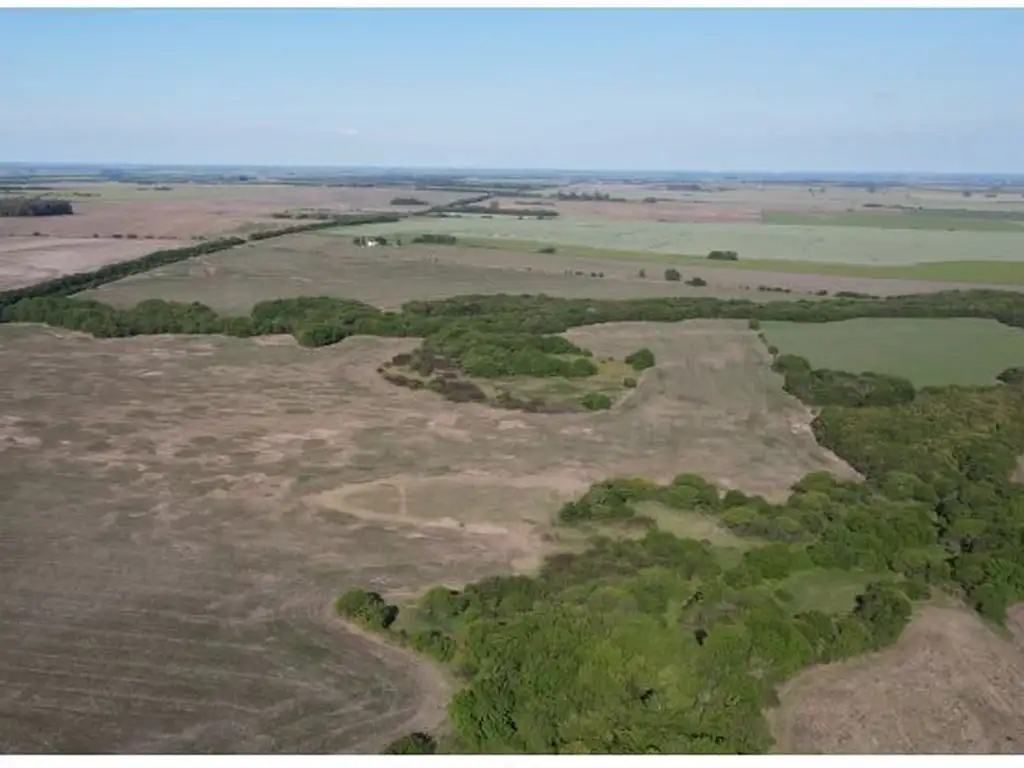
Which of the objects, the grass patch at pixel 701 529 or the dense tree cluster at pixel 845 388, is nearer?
the grass patch at pixel 701 529

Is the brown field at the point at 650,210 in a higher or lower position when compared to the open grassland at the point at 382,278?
higher

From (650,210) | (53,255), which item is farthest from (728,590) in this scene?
(650,210)

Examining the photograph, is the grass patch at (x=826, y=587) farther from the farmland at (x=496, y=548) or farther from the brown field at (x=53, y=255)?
the brown field at (x=53, y=255)

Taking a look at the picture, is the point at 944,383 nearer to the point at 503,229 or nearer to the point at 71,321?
the point at 71,321

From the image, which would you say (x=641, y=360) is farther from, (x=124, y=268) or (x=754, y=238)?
(x=754, y=238)

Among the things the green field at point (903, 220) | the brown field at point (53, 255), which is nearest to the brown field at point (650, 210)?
the green field at point (903, 220)

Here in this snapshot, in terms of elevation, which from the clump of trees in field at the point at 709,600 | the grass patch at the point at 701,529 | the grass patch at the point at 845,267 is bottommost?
the grass patch at the point at 701,529
